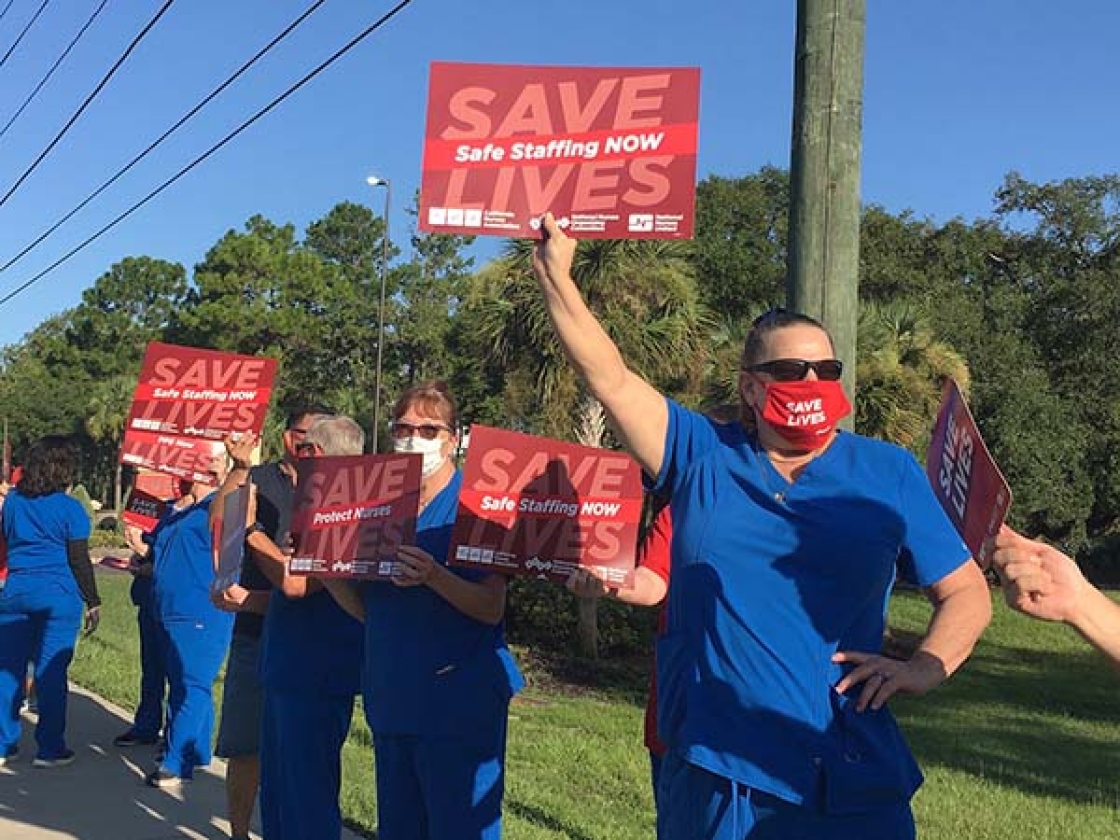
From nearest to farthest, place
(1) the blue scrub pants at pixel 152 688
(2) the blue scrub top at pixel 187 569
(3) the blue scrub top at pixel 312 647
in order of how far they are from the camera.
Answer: (3) the blue scrub top at pixel 312 647 < (2) the blue scrub top at pixel 187 569 < (1) the blue scrub pants at pixel 152 688

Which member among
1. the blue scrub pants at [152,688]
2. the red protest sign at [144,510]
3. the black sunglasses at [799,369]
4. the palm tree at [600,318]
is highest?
the palm tree at [600,318]

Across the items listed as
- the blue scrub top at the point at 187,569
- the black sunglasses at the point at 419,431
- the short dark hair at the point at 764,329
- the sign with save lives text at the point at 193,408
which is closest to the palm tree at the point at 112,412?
the blue scrub top at the point at 187,569

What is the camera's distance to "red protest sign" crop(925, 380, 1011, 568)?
2.52 m

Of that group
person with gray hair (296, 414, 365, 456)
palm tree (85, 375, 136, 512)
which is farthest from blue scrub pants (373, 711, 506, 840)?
palm tree (85, 375, 136, 512)

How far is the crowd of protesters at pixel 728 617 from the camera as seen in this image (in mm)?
2592

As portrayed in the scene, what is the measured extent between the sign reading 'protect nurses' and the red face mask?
83 centimetres

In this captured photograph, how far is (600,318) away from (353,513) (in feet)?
38.1

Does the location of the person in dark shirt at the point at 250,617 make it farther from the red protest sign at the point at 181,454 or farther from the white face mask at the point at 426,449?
the white face mask at the point at 426,449

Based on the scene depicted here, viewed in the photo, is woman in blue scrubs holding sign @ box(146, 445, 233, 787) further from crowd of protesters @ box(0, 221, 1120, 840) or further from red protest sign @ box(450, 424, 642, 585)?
red protest sign @ box(450, 424, 642, 585)

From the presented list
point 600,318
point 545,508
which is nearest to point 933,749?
point 600,318

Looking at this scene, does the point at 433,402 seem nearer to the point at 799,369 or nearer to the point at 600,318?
the point at 799,369

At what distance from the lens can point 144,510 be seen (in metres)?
8.42

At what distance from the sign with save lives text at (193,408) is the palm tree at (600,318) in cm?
904

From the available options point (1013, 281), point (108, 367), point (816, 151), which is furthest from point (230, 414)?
point (108, 367)
